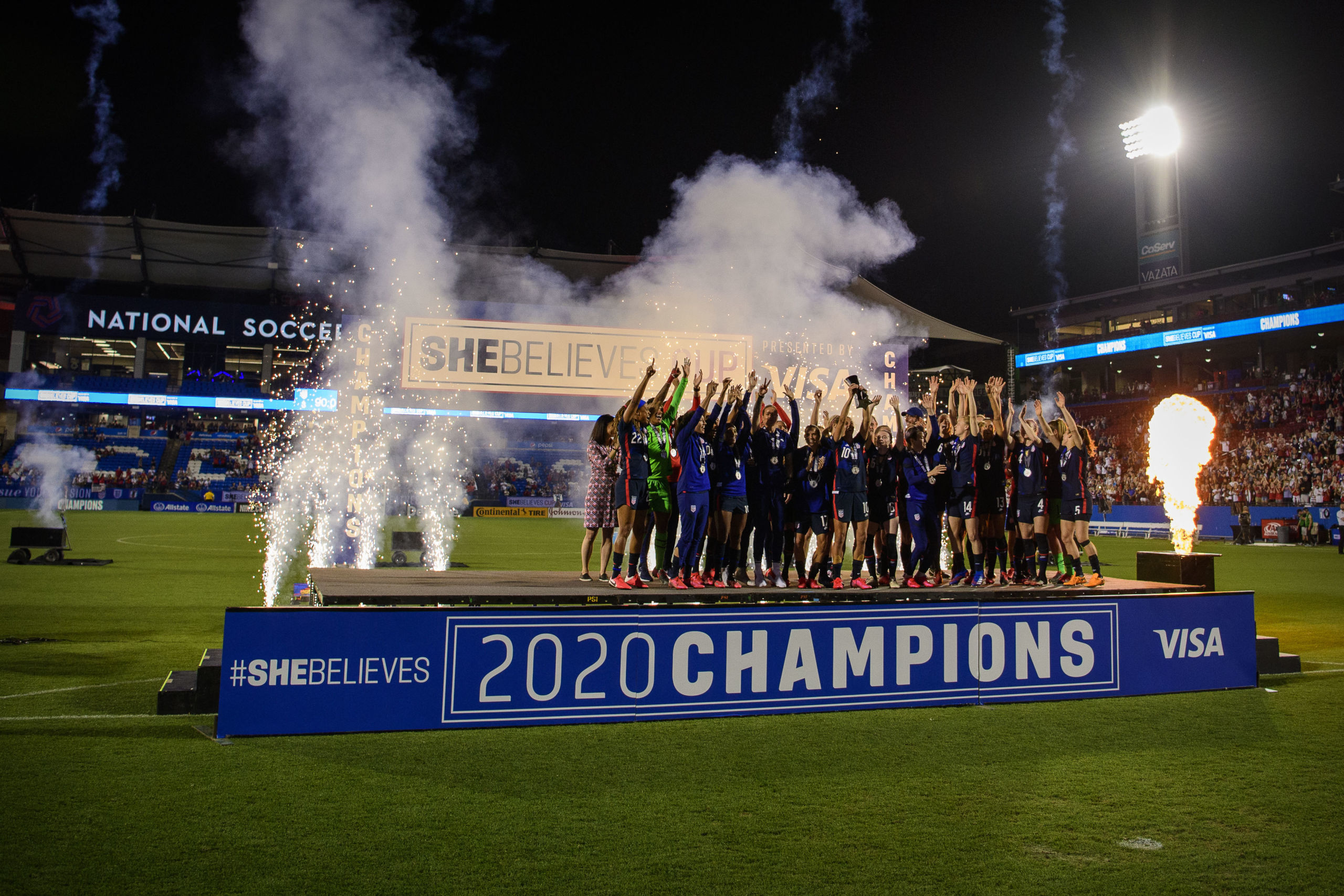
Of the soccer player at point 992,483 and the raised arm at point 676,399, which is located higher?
the raised arm at point 676,399

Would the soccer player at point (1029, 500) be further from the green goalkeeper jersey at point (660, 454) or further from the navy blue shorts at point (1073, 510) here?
the green goalkeeper jersey at point (660, 454)

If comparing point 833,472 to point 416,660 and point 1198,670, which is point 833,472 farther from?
point 416,660

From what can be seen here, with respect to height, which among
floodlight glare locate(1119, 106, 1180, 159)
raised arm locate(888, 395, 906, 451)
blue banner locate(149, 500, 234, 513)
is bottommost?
blue banner locate(149, 500, 234, 513)

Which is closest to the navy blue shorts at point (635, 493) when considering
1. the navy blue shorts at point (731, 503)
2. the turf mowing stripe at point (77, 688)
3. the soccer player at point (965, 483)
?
the navy blue shorts at point (731, 503)

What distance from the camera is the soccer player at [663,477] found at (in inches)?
302

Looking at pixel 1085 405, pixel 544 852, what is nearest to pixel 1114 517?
pixel 1085 405

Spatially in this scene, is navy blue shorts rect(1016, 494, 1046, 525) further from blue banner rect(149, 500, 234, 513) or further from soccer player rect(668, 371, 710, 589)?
blue banner rect(149, 500, 234, 513)

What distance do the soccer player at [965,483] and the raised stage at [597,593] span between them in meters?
0.57

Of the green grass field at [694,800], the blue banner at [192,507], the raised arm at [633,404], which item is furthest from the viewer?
the blue banner at [192,507]

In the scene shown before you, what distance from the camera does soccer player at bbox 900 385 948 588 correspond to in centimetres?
847

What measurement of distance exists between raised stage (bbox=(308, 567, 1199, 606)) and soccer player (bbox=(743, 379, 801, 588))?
19.5 inches

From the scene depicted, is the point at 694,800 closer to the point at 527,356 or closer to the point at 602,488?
the point at 602,488

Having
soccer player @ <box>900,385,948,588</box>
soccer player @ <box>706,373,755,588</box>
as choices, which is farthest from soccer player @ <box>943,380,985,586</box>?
soccer player @ <box>706,373,755,588</box>

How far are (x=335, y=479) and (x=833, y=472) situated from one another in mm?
12894
